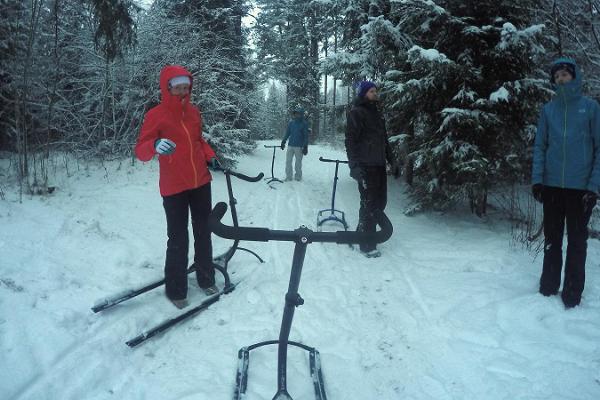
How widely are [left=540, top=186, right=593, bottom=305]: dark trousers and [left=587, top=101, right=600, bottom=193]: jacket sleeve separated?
141 millimetres

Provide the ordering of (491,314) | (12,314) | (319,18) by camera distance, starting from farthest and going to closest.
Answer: (319,18), (491,314), (12,314)

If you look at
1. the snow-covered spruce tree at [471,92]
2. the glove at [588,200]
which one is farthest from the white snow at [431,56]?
the glove at [588,200]

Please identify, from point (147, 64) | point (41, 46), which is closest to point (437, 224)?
point (147, 64)

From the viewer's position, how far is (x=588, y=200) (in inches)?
147

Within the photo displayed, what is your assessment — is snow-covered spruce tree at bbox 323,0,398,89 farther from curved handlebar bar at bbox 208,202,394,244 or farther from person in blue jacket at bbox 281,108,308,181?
curved handlebar bar at bbox 208,202,394,244

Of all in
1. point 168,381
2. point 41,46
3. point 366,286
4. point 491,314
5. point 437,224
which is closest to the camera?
point 168,381

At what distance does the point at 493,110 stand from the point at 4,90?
9962 millimetres

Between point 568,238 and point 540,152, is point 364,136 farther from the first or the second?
point 568,238

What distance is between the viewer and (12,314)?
3.36 metres

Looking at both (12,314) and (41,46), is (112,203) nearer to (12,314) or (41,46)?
(12,314)

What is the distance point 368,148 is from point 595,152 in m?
2.63

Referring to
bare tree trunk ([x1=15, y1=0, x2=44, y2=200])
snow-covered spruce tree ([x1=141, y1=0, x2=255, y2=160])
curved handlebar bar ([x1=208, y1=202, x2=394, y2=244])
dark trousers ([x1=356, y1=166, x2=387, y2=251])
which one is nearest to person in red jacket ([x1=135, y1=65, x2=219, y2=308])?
curved handlebar bar ([x1=208, y1=202, x2=394, y2=244])

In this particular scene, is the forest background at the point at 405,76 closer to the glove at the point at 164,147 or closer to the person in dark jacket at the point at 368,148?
the person in dark jacket at the point at 368,148

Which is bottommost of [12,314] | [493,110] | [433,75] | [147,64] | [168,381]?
[168,381]
